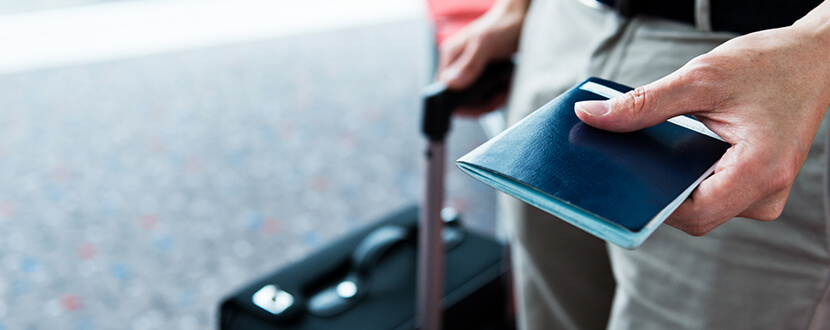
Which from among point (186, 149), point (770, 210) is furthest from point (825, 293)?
point (186, 149)

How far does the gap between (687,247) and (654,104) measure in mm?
206

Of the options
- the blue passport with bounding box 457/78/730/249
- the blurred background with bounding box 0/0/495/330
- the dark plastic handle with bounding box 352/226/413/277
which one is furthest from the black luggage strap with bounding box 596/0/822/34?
the blurred background with bounding box 0/0/495/330

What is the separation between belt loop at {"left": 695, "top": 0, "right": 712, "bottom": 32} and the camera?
1.74ft

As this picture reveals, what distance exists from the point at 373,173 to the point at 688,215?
5.51 ft

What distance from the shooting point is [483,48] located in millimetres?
866

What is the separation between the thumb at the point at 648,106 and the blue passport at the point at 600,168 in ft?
0.04

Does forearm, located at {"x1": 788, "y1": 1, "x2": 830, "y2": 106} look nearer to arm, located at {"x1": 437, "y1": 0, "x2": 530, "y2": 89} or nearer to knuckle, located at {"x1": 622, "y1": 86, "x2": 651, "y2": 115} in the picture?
knuckle, located at {"x1": 622, "y1": 86, "x2": 651, "y2": 115}

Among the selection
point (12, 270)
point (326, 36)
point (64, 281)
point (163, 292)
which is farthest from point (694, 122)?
point (326, 36)

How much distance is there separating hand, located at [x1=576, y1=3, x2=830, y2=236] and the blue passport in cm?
1

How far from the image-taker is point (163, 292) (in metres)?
1.53

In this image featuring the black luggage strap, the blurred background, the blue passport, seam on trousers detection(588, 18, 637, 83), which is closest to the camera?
the blue passport

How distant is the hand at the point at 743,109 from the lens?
40 cm

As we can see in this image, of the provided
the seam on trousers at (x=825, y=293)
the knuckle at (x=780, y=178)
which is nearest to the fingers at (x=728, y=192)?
the knuckle at (x=780, y=178)

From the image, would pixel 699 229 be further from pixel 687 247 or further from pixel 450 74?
pixel 450 74
